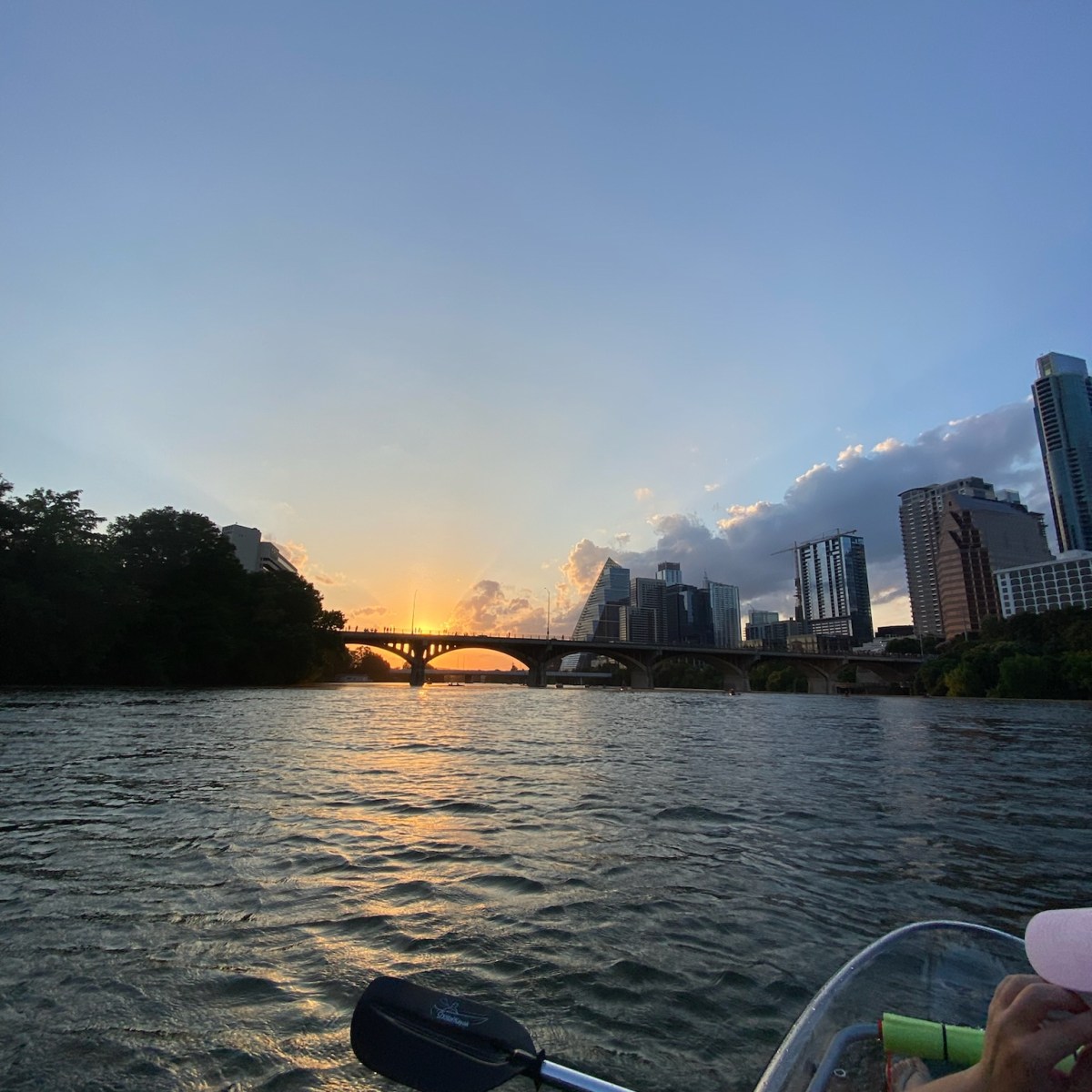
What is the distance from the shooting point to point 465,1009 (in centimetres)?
289

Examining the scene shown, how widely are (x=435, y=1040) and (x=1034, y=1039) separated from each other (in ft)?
7.29

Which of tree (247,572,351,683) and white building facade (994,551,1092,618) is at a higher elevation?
white building facade (994,551,1092,618)


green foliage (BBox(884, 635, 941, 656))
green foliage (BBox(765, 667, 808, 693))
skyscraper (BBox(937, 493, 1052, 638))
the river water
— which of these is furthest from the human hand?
skyscraper (BBox(937, 493, 1052, 638))

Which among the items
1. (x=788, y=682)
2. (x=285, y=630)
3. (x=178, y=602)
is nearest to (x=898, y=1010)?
(x=178, y=602)

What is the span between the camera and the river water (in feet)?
12.0

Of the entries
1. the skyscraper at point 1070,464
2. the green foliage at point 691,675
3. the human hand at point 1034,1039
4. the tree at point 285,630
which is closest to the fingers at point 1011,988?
the human hand at point 1034,1039

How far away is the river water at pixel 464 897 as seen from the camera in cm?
365

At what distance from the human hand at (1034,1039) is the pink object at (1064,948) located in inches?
2.3

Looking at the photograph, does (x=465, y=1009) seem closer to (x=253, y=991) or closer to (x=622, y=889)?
(x=253, y=991)

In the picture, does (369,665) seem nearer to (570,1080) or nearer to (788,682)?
(788,682)

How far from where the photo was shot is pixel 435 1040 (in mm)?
2822

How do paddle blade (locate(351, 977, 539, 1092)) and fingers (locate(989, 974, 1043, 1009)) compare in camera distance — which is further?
paddle blade (locate(351, 977, 539, 1092))

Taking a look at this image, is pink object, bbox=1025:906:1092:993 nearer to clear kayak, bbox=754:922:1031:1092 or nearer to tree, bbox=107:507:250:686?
clear kayak, bbox=754:922:1031:1092

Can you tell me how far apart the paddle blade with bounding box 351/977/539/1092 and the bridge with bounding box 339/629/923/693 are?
9054 centimetres
